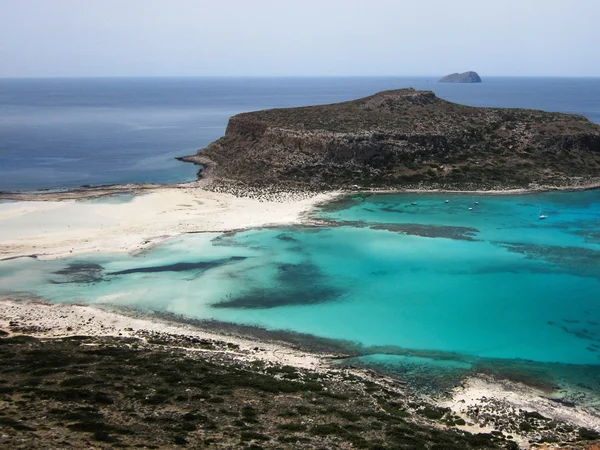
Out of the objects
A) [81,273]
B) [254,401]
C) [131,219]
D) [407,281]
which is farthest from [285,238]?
[254,401]

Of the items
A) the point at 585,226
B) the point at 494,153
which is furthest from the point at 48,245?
the point at 494,153

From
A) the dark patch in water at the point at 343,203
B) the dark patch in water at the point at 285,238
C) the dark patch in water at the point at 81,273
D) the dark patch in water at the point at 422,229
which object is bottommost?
the dark patch in water at the point at 81,273

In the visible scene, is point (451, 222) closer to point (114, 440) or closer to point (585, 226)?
point (585, 226)

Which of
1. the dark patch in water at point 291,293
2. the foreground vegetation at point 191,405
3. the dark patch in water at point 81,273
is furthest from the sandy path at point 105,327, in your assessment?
the dark patch in water at point 291,293

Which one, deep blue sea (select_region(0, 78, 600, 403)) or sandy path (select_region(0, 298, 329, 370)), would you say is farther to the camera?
deep blue sea (select_region(0, 78, 600, 403))

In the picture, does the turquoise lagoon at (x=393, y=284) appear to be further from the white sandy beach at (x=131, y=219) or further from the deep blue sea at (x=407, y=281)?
the white sandy beach at (x=131, y=219)

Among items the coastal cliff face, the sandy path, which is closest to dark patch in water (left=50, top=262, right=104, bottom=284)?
the sandy path

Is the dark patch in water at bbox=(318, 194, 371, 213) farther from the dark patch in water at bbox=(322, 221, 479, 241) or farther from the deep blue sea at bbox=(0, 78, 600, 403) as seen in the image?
the dark patch in water at bbox=(322, 221, 479, 241)
